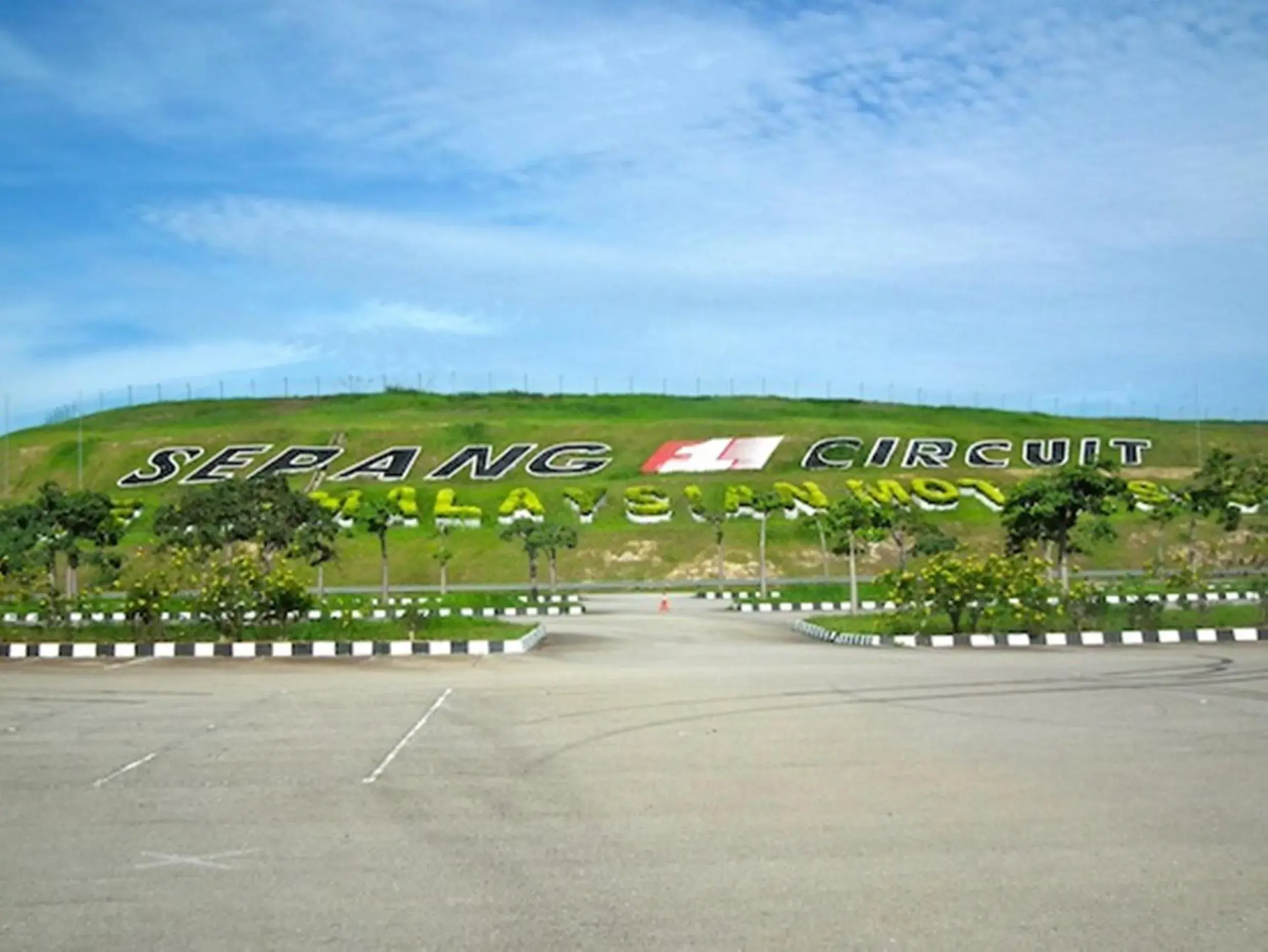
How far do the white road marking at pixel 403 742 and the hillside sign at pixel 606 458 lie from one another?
75219 mm

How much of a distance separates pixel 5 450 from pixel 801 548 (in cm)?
6572

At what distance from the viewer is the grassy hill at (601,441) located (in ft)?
242

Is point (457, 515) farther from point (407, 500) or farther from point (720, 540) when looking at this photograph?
point (720, 540)

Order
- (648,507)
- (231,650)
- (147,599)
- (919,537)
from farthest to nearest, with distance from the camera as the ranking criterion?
1. (648,507)
2. (919,537)
3. (147,599)
4. (231,650)

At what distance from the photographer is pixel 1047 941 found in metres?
6.12

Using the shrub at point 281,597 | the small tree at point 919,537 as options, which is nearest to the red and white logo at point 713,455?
the small tree at point 919,537

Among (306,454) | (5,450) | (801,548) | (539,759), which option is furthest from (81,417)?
(539,759)

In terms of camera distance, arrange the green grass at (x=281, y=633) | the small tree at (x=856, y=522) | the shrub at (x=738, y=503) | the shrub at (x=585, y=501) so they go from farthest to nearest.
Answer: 1. the shrub at (x=585, y=501)
2. the shrub at (x=738, y=503)
3. the small tree at (x=856, y=522)
4. the green grass at (x=281, y=633)

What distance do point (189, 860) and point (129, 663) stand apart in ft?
58.1

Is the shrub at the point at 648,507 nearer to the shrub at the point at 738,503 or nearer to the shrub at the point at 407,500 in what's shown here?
the shrub at the point at 738,503

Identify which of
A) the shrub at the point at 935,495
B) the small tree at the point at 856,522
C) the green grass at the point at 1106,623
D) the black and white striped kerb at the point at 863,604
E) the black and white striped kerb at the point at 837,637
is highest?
the shrub at the point at 935,495

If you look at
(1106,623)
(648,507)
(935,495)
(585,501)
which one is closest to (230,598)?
(1106,623)

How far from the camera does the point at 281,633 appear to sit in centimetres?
2819

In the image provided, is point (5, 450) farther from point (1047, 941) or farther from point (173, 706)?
point (1047, 941)
